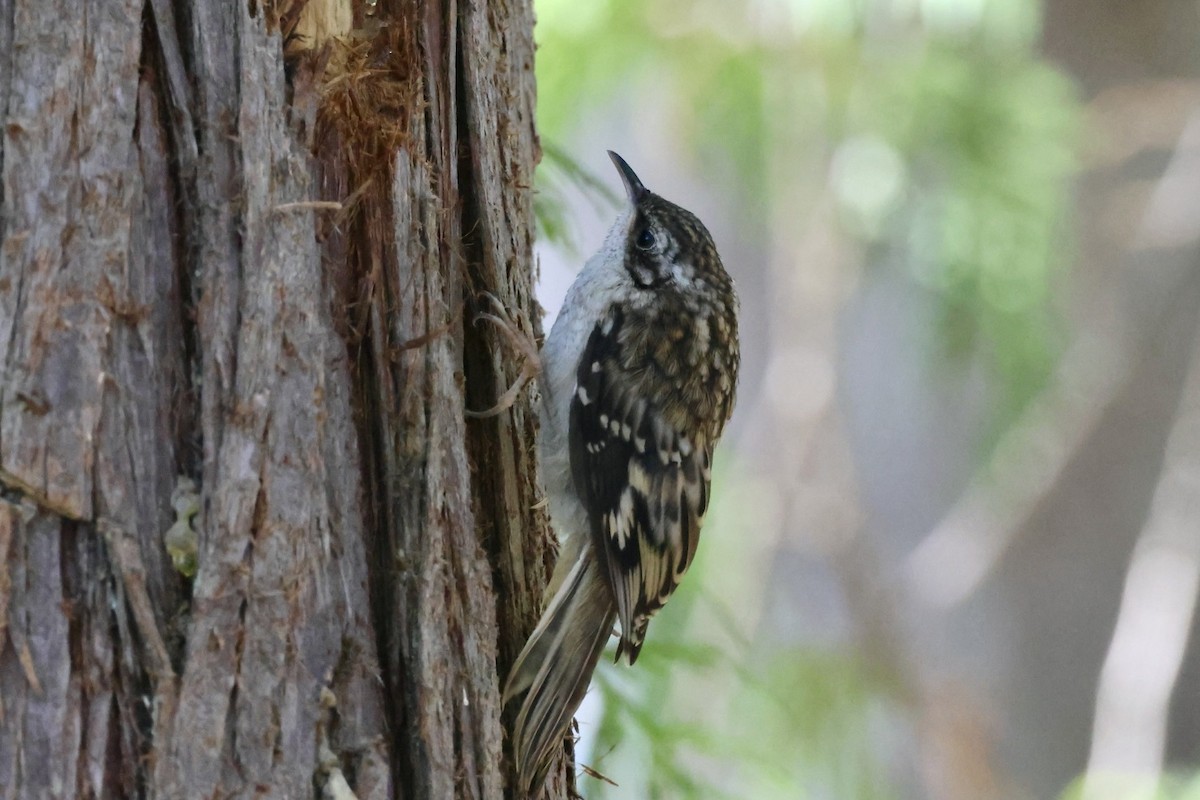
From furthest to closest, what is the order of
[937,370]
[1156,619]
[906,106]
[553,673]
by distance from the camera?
[937,370] < [1156,619] < [906,106] < [553,673]

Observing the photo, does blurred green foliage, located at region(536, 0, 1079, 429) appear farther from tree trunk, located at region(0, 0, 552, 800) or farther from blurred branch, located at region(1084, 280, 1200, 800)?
tree trunk, located at region(0, 0, 552, 800)

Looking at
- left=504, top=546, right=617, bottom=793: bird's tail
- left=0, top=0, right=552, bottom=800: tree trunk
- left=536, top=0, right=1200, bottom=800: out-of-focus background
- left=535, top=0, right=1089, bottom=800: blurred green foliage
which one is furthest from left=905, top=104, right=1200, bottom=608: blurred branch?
left=0, top=0, right=552, bottom=800: tree trunk

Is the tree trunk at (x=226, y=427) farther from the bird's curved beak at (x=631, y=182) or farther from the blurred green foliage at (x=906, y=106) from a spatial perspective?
the blurred green foliage at (x=906, y=106)

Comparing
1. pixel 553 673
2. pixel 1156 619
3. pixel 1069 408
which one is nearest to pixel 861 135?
pixel 1069 408

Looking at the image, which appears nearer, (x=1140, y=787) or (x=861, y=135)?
(x=1140, y=787)

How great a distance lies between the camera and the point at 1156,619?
4957 mm

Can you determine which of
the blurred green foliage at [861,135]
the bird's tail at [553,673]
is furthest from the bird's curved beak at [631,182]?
the blurred green foliage at [861,135]

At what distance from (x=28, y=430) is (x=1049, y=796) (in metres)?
5.33

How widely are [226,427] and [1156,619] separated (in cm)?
460

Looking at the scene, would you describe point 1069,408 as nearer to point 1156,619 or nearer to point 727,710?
point 1156,619

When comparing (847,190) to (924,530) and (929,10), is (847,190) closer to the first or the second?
(929,10)

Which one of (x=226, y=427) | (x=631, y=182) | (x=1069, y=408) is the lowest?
(x=226, y=427)

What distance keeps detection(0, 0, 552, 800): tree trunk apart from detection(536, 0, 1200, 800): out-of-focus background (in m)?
1.86

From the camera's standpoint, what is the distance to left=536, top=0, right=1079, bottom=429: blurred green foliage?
172 inches
